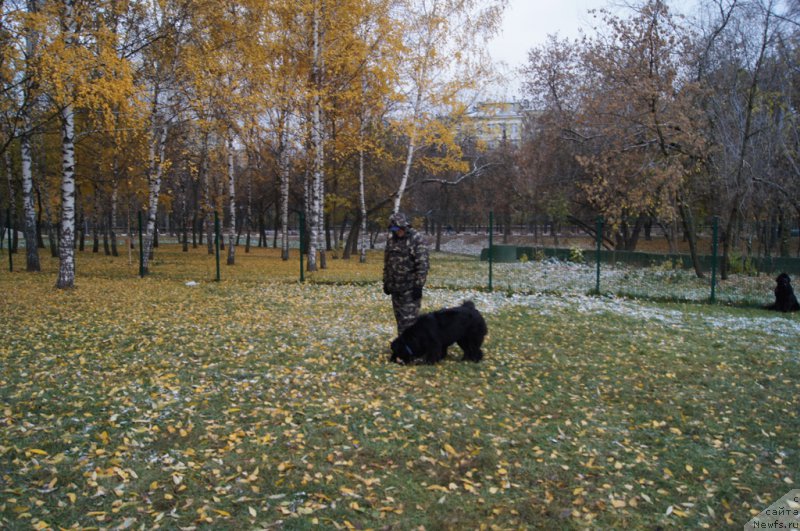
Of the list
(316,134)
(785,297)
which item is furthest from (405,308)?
(316,134)

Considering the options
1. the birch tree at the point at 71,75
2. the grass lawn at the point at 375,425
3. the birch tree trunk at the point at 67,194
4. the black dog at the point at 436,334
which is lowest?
the grass lawn at the point at 375,425

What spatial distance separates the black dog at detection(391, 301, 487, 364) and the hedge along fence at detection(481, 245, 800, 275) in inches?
521

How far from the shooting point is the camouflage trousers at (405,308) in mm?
7340

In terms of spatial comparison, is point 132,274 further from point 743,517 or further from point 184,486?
point 743,517

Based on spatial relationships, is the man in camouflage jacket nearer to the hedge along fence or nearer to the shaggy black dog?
the shaggy black dog

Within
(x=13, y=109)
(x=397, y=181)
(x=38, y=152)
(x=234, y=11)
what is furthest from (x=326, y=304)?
(x=397, y=181)

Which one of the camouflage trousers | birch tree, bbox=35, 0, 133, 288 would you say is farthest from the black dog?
birch tree, bbox=35, 0, 133, 288

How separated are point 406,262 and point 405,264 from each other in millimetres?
30

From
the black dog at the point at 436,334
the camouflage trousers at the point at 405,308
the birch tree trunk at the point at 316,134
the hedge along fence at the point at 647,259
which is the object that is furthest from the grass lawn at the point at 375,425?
the hedge along fence at the point at 647,259

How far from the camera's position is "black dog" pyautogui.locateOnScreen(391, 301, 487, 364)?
7.10 meters

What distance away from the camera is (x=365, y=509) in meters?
3.73

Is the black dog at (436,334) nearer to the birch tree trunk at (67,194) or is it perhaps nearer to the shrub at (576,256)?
the birch tree trunk at (67,194)

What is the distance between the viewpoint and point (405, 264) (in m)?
7.20

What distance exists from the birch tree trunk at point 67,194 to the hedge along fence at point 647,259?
1792 cm
